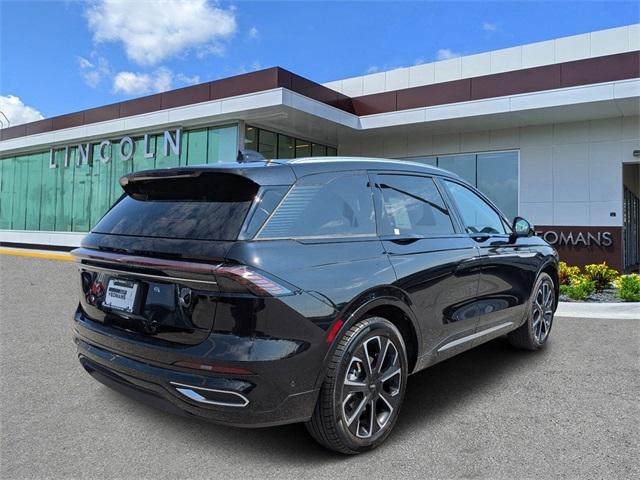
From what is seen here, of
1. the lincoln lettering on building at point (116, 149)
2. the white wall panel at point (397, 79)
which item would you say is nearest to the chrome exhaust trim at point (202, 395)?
the lincoln lettering on building at point (116, 149)

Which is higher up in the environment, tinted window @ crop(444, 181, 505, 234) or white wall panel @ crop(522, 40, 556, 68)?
white wall panel @ crop(522, 40, 556, 68)

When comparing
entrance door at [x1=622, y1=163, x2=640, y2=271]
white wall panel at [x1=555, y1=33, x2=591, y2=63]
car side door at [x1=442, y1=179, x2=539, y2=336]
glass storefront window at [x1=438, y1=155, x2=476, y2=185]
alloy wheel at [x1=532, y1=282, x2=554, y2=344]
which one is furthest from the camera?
glass storefront window at [x1=438, y1=155, x2=476, y2=185]

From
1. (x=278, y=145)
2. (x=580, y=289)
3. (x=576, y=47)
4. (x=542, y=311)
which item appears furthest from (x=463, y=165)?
(x=542, y=311)

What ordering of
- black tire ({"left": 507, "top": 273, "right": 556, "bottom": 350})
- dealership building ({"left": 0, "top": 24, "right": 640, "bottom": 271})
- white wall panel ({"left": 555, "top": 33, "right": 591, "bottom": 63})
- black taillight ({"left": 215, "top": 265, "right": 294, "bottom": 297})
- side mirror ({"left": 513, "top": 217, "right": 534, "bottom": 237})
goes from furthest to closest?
A: white wall panel ({"left": 555, "top": 33, "right": 591, "bottom": 63}), dealership building ({"left": 0, "top": 24, "right": 640, "bottom": 271}), black tire ({"left": 507, "top": 273, "right": 556, "bottom": 350}), side mirror ({"left": 513, "top": 217, "right": 534, "bottom": 237}), black taillight ({"left": 215, "top": 265, "right": 294, "bottom": 297})

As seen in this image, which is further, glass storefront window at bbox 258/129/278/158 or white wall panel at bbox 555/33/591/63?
glass storefront window at bbox 258/129/278/158

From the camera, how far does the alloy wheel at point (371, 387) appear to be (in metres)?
2.86

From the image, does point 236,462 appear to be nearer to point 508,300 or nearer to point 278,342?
point 278,342

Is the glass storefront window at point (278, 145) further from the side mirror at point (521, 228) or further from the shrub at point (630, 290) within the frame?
the side mirror at point (521, 228)

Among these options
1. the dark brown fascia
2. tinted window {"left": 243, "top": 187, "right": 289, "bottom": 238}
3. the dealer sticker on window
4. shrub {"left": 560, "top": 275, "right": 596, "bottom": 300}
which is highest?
the dark brown fascia

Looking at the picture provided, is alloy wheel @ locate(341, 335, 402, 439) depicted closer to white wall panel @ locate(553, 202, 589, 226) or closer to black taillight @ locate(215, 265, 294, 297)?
black taillight @ locate(215, 265, 294, 297)

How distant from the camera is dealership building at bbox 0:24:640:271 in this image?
43.9 ft

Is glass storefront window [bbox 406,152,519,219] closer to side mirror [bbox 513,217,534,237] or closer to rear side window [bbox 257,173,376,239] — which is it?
side mirror [bbox 513,217,534,237]

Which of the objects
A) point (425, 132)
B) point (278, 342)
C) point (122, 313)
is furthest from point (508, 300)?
point (425, 132)

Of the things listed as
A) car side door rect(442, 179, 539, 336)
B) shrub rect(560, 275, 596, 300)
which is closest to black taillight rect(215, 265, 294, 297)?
car side door rect(442, 179, 539, 336)
